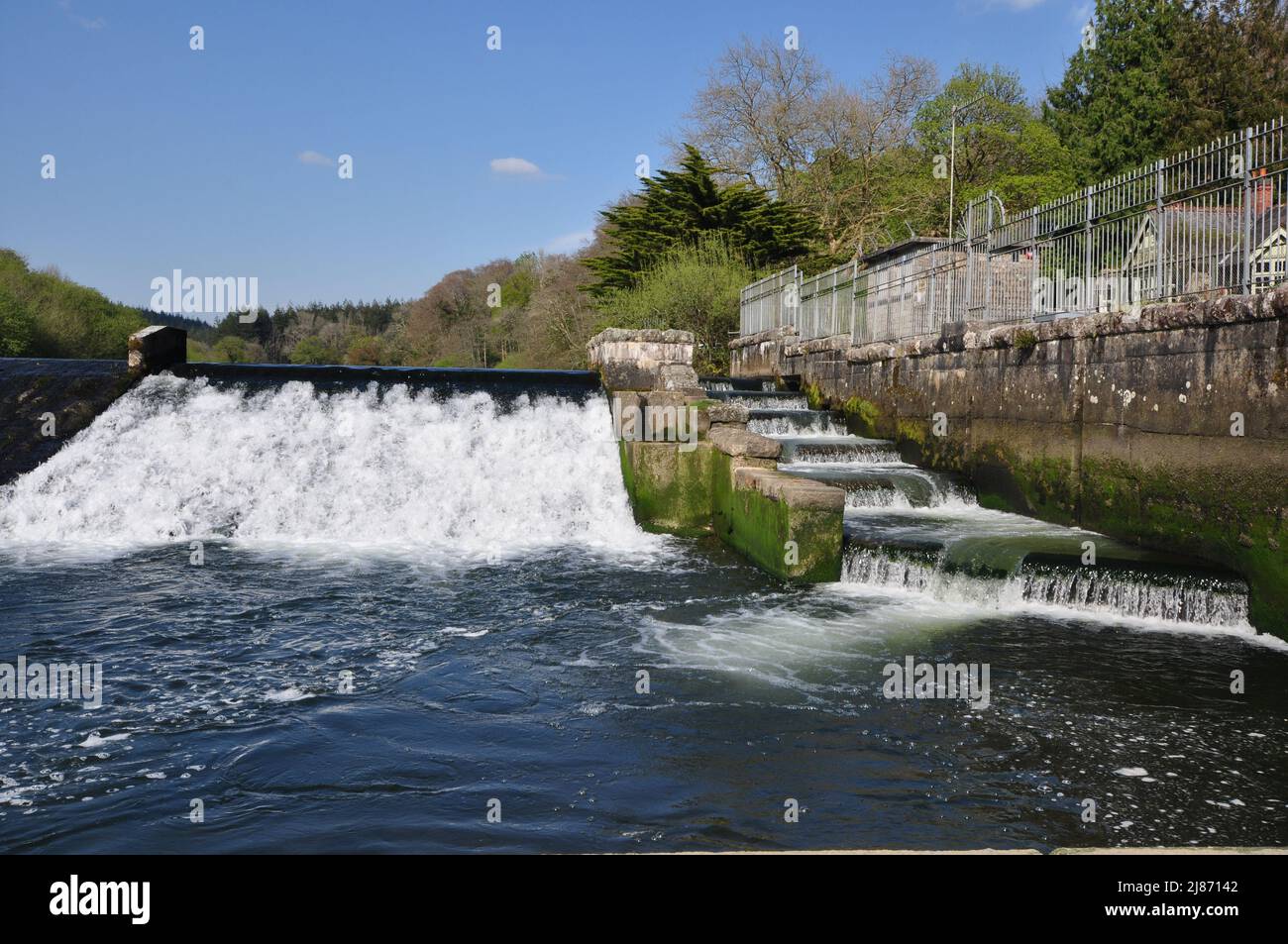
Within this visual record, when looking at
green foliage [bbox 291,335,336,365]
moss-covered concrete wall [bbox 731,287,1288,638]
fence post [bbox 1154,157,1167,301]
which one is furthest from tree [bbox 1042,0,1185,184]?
green foliage [bbox 291,335,336,365]

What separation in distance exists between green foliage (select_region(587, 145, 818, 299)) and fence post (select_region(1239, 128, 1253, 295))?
21.5 meters

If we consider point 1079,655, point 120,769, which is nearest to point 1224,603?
point 1079,655

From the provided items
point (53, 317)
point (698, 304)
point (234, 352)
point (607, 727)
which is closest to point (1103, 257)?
point (607, 727)

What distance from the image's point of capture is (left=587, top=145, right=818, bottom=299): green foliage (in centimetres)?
2972

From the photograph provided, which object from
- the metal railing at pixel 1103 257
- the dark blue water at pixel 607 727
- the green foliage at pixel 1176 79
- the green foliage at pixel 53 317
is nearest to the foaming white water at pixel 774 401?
the metal railing at pixel 1103 257

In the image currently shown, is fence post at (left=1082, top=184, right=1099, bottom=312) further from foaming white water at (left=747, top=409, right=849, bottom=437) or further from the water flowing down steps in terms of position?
foaming white water at (left=747, top=409, right=849, bottom=437)

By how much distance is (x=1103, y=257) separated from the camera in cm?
1109

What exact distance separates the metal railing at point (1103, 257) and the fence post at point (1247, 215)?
1cm

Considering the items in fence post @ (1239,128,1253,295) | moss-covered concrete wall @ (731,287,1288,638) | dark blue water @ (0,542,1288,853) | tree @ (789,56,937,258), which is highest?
tree @ (789,56,937,258)

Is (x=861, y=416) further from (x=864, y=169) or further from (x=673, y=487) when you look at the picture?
(x=864, y=169)

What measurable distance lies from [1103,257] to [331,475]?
9631 millimetres

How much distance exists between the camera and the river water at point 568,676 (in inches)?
159
